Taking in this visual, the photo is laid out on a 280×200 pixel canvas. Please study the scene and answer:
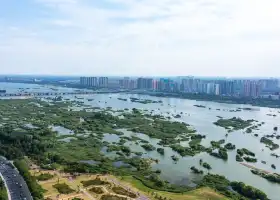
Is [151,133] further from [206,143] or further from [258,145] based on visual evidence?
[258,145]

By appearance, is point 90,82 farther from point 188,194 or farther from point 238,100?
point 188,194

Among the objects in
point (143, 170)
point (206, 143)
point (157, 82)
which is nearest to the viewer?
point (143, 170)

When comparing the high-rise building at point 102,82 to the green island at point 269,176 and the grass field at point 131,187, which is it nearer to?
the green island at point 269,176

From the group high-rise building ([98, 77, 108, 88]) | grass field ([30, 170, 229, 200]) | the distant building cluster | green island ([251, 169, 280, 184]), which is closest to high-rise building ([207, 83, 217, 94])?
the distant building cluster

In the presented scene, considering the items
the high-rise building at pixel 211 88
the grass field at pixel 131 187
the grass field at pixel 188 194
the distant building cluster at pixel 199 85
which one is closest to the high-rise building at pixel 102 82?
the distant building cluster at pixel 199 85

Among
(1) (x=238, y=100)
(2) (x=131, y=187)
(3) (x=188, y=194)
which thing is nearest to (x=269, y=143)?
(3) (x=188, y=194)

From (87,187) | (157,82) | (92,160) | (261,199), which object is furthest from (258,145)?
(157,82)

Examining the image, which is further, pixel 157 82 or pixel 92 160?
pixel 157 82
